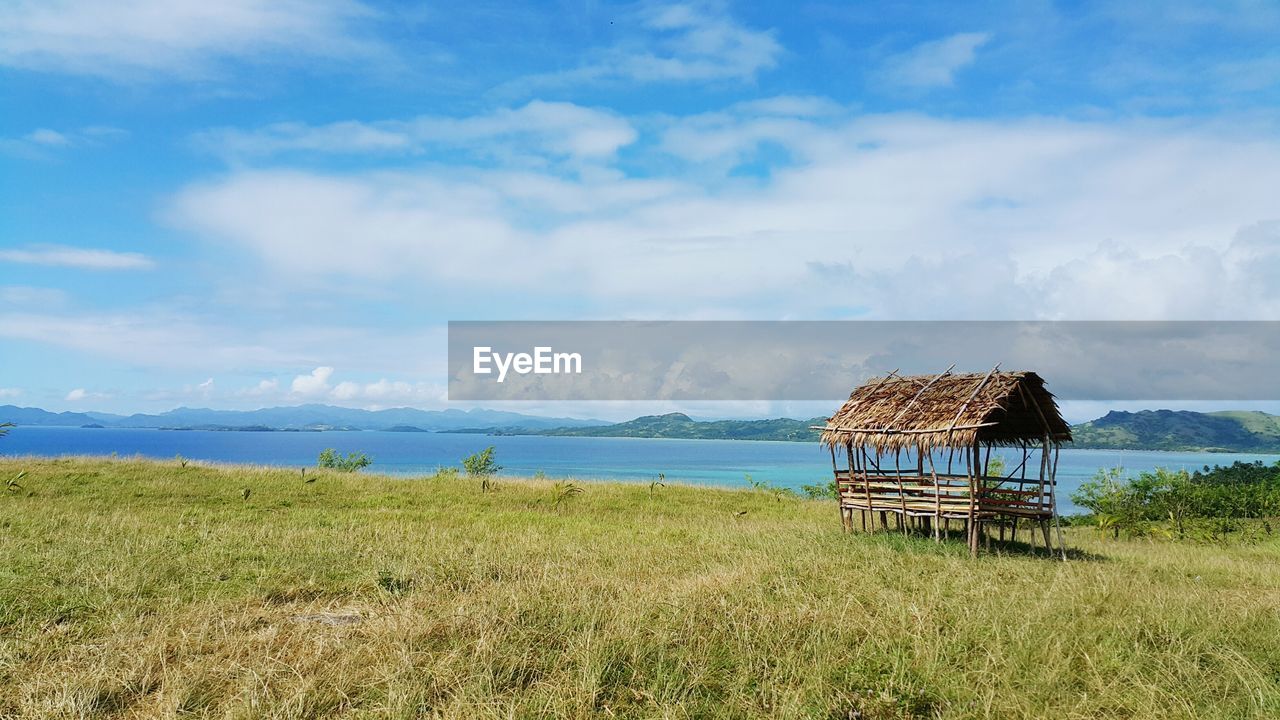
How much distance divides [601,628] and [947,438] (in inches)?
347

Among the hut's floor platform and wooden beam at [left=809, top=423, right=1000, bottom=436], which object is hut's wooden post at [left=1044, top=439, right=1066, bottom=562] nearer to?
the hut's floor platform

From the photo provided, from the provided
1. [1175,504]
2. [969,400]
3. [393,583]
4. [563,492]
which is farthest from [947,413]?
[1175,504]

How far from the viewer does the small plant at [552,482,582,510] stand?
21188mm

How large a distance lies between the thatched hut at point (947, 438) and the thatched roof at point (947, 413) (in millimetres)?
20

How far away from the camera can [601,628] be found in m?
7.37

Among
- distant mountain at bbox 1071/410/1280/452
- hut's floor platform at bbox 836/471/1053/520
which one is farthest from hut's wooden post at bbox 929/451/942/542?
distant mountain at bbox 1071/410/1280/452

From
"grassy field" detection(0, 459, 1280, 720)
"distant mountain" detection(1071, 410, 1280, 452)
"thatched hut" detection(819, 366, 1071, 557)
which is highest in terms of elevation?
"thatched hut" detection(819, 366, 1071, 557)

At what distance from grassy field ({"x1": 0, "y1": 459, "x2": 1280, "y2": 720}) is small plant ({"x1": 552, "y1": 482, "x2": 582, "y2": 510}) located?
7.15 meters

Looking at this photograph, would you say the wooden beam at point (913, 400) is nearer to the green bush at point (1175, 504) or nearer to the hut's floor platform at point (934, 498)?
the hut's floor platform at point (934, 498)

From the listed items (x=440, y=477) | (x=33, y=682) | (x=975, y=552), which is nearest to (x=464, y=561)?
(x=33, y=682)

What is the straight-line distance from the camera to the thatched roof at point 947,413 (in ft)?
45.5

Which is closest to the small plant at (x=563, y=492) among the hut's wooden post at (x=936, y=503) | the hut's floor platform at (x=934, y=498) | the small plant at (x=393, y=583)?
the hut's floor platform at (x=934, y=498)

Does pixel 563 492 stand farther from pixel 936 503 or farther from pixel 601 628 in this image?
pixel 601 628

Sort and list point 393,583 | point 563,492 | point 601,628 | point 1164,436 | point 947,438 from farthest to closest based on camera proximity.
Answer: point 1164,436
point 563,492
point 947,438
point 393,583
point 601,628
